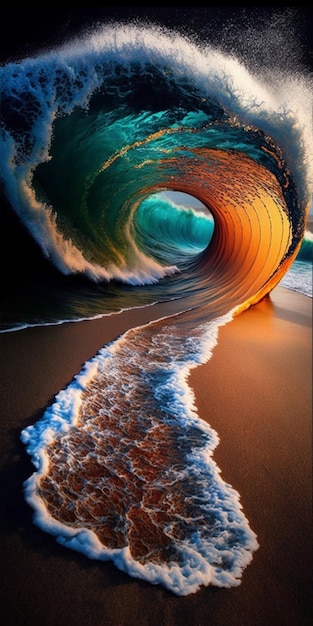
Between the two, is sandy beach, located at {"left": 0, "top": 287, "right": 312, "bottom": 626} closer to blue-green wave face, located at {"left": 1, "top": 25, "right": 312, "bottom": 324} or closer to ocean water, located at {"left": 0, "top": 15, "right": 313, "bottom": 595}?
ocean water, located at {"left": 0, "top": 15, "right": 313, "bottom": 595}

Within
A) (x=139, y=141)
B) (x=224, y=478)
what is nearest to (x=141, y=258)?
(x=139, y=141)

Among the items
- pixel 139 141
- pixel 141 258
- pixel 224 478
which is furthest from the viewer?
pixel 141 258

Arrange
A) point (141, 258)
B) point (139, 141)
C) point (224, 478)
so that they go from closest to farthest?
1. point (224, 478)
2. point (139, 141)
3. point (141, 258)

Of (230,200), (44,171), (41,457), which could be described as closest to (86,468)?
(41,457)

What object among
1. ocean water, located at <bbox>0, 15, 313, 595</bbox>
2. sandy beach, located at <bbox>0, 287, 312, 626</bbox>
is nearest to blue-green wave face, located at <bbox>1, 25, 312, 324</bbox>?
ocean water, located at <bbox>0, 15, 313, 595</bbox>

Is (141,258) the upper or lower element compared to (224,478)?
upper

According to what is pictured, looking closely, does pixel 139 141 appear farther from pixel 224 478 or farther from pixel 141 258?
pixel 224 478
